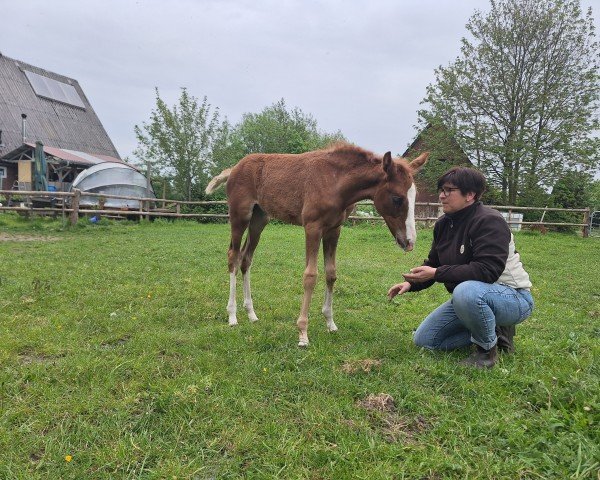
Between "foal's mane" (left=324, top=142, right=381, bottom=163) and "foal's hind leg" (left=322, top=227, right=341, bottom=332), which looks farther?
"foal's hind leg" (left=322, top=227, right=341, bottom=332)

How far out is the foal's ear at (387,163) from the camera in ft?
11.2

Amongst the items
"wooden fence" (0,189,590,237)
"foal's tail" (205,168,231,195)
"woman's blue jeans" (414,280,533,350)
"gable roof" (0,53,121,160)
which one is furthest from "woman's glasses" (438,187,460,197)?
"gable roof" (0,53,121,160)

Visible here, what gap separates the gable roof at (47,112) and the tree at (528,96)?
2341cm

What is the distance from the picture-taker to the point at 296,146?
115ft

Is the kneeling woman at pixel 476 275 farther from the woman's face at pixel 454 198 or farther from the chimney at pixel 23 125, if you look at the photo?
the chimney at pixel 23 125

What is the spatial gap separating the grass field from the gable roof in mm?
22787

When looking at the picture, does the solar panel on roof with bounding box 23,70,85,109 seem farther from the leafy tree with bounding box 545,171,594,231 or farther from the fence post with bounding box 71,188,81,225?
the leafy tree with bounding box 545,171,594,231

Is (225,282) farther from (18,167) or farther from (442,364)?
(18,167)

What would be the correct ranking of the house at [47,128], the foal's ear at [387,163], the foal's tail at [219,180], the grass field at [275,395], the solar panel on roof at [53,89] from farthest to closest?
1. the solar panel on roof at [53,89]
2. the house at [47,128]
3. the foal's tail at [219,180]
4. the foal's ear at [387,163]
5. the grass field at [275,395]

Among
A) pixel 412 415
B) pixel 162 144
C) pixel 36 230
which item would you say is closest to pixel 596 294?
pixel 412 415

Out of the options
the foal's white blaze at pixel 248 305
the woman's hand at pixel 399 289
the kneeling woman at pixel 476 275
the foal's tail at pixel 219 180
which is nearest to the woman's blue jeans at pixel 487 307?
the kneeling woman at pixel 476 275

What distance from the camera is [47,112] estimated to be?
25562mm

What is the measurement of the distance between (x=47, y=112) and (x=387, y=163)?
95.1 ft

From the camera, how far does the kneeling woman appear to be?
290 centimetres
